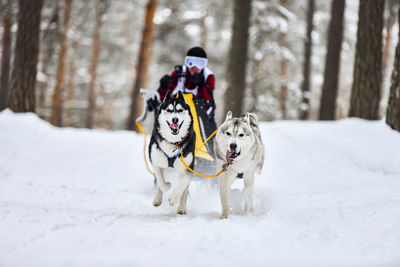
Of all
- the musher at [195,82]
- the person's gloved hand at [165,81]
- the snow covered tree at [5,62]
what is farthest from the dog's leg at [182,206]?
the snow covered tree at [5,62]

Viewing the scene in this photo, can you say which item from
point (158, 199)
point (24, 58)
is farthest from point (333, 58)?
point (24, 58)

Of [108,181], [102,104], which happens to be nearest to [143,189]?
[108,181]

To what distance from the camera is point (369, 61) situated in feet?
21.7

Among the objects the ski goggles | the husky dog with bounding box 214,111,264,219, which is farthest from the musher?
the husky dog with bounding box 214,111,264,219

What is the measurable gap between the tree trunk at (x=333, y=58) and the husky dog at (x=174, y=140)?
290 inches

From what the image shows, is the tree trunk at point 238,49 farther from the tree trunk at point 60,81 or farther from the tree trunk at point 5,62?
the tree trunk at point 5,62

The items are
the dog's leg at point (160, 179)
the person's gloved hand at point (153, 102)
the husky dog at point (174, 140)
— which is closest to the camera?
the husky dog at point (174, 140)

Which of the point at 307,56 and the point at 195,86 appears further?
the point at 307,56

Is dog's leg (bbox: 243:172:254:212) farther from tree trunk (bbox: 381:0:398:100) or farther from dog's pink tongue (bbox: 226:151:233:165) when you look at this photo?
tree trunk (bbox: 381:0:398:100)

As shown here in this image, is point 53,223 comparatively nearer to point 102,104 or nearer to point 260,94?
point 260,94

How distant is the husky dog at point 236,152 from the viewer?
3271 millimetres

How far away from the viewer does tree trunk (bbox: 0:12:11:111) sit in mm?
12281

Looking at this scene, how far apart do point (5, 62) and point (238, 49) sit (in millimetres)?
10099

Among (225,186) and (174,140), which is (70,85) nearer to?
(174,140)
